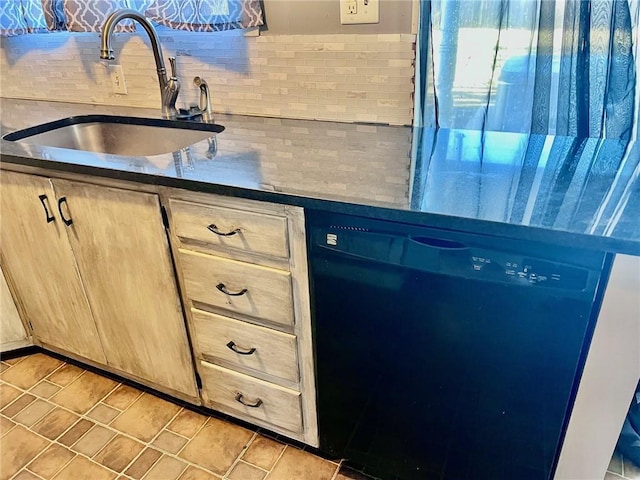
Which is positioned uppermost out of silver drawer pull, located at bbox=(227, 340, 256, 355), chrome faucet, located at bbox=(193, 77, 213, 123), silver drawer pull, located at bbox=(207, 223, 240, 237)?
chrome faucet, located at bbox=(193, 77, 213, 123)

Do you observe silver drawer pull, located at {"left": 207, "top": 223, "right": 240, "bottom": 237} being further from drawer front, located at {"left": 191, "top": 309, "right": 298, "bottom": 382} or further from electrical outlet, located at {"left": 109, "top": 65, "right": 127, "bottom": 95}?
electrical outlet, located at {"left": 109, "top": 65, "right": 127, "bottom": 95}

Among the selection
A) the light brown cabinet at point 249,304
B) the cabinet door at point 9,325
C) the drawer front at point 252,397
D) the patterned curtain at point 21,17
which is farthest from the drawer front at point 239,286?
the patterned curtain at point 21,17

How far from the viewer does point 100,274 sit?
1514mm

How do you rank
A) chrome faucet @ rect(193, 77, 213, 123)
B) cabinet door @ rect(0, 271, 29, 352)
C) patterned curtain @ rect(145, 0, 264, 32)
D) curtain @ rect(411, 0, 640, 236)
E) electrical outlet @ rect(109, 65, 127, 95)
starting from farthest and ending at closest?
electrical outlet @ rect(109, 65, 127, 95), cabinet door @ rect(0, 271, 29, 352), chrome faucet @ rect(193, 77, 213, 123), patterned curtain @ rect(145, 0, 264, 32), curtain @ rect(411, 0, 640, 236)

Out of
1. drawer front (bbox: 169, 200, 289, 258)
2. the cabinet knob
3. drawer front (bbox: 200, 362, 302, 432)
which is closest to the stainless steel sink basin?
the cabinet knob

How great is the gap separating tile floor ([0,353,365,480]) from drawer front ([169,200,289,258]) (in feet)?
2.31

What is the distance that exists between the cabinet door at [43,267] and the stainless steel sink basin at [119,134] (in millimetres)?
266

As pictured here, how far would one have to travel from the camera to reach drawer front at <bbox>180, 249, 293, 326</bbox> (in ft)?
4.00

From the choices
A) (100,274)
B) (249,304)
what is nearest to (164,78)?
(100,274)

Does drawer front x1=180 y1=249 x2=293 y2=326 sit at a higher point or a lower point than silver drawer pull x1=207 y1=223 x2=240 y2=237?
lower

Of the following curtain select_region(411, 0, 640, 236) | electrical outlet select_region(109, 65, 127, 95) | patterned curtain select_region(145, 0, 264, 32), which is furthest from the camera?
electrical outlet select_region(109, 65, 127, 95)

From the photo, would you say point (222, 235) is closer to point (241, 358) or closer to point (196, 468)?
point (241, 358)

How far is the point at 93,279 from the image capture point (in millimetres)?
1541

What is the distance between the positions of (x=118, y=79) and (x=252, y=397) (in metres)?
1.32
